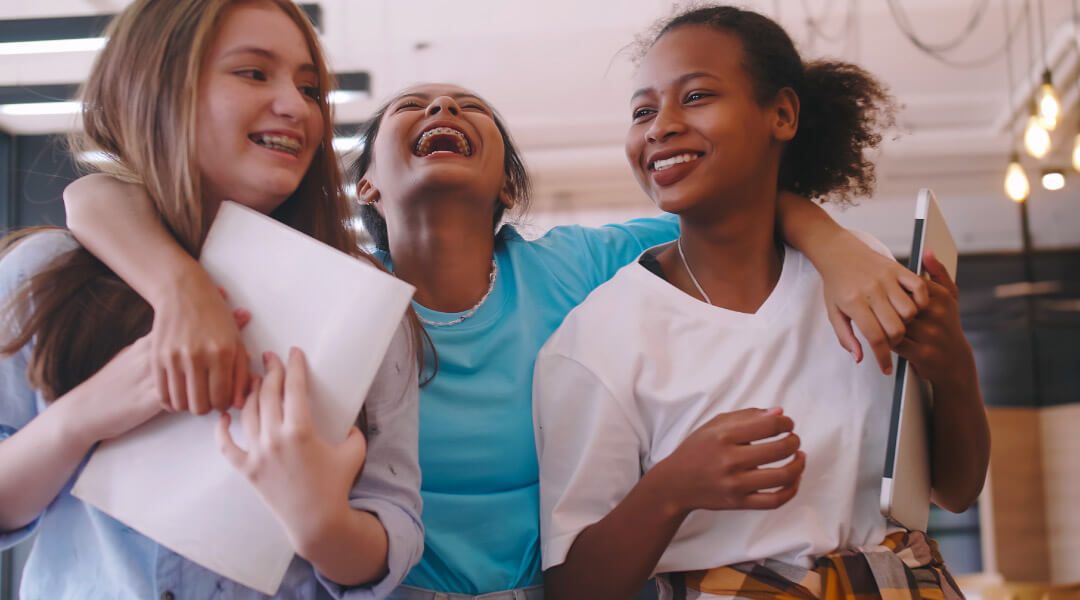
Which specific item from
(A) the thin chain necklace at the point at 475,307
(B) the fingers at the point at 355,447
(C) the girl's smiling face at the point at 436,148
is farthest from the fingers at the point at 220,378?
(C) the girl's smiling face at the point at 436,148

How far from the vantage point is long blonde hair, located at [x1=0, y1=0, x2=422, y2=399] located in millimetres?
849

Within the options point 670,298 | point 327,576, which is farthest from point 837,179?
point 327,576

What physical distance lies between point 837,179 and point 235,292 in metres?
1.01

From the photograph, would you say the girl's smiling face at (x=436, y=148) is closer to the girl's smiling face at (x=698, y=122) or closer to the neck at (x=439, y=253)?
the neck at (x=439, y=253)

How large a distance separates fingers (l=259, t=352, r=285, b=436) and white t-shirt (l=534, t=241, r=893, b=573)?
48 centimetres

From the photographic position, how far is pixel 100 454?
0.79 m

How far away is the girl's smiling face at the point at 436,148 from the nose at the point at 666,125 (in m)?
0.31

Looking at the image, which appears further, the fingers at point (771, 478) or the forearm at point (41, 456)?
the fingers at point (771, 478)

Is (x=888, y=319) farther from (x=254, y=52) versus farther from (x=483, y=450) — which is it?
(x=254, y=52)

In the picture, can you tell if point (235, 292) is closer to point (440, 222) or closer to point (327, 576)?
point (327, 576)

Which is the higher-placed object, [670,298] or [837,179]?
[837,179]

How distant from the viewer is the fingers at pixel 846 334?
1.02m

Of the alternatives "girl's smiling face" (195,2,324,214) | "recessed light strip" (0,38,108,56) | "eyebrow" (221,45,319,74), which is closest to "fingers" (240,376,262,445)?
"girl's smiling face" (195,2,324,214)

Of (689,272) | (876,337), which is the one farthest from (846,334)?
(689,272)
